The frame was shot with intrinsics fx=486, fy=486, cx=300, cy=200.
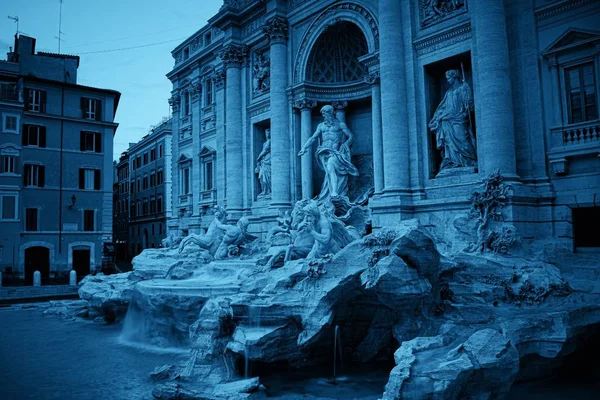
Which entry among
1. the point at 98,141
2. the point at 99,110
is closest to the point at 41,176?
the point at 98,141

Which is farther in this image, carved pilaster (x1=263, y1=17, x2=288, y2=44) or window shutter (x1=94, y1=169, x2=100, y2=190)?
window shutter (x1=94, y1=169, x2=100, y2=190)

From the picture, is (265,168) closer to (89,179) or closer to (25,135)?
(89,179)

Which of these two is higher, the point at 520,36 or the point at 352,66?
the point at 352,66

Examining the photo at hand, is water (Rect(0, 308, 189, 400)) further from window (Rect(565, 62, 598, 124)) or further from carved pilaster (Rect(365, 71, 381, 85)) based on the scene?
window (Rect(565, 62, 598, 124))

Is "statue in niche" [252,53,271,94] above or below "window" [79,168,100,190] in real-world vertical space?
above

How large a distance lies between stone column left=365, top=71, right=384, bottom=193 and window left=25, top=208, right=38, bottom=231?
914 inches

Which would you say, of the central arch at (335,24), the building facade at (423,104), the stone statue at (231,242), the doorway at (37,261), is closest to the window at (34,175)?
the doorway at (37,261)

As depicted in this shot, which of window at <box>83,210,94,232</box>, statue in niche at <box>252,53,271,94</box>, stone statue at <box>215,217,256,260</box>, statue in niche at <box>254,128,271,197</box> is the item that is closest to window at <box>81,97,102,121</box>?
window at <box>83,210,94,232</box>

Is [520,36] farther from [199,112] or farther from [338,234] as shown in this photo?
[199,112]

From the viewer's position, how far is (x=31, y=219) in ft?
97.0

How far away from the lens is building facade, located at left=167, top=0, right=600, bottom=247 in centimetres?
1177

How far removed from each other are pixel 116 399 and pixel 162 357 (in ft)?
9.35

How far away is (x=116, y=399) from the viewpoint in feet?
27.7

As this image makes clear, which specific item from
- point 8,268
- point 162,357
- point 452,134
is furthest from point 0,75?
point 452,134
